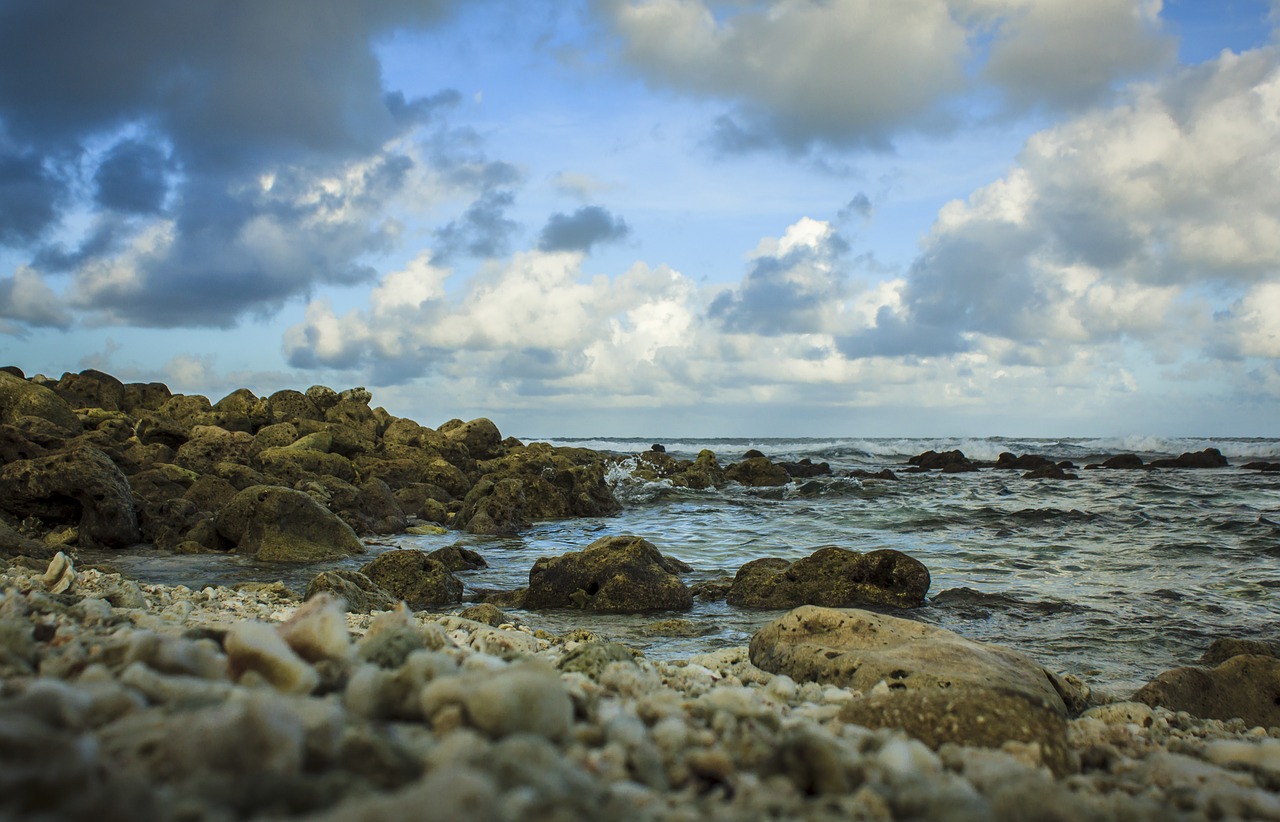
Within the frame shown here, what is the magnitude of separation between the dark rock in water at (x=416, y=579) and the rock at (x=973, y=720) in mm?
6642

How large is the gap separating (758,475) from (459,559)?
55.4ft

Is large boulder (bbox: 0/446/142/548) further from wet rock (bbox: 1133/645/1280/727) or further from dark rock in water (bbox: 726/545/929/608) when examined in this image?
wet rock (bbox: 1133/645/1280/727)

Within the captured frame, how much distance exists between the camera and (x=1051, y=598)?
903 cm

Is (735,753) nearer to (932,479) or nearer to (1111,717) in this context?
(1111,717)

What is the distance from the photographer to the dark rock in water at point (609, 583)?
8969 millimetres

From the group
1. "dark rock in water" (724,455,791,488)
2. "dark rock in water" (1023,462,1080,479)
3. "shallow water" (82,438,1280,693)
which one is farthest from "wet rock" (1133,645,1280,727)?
"dark rock in water" (1023,462,1080,479)

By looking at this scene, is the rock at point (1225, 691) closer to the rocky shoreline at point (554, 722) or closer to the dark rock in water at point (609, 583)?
the rocky shoreline at point (554, 722)

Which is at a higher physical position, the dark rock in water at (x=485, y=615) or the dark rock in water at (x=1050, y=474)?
the dark rock in water at (x=1050, y=474)

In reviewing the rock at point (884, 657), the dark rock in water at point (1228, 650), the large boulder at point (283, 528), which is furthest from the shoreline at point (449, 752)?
the large boulder at point (283, 528)

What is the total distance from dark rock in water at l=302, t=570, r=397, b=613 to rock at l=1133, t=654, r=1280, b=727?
6.11m

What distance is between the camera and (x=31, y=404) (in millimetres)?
17406

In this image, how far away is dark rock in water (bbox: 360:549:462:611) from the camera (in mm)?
9047

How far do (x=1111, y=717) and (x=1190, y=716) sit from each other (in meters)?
0.95

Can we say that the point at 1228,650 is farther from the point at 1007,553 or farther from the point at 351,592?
the point at 351,592
